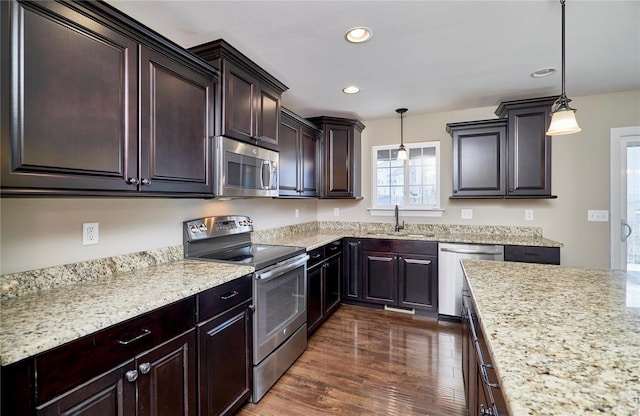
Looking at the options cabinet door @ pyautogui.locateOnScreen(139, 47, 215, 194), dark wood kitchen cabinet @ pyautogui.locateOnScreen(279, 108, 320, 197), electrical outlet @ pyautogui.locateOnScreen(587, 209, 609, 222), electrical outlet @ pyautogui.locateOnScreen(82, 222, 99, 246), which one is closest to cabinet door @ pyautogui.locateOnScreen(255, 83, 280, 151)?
dark wood kitchen cabinet @ pyautogui.locateOnScreen(279, 108, 320, 197)

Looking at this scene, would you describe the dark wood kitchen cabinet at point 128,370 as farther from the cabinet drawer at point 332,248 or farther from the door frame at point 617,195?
the door frame at point 617,195

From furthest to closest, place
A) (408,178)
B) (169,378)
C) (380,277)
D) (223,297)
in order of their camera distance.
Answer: (408,178) → (380,277) → (223,297) → (169,378)

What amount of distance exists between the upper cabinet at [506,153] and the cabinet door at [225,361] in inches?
112

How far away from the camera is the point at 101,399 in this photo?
110 centimetres

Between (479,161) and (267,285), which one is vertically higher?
(479,161)

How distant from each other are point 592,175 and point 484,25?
2.44m

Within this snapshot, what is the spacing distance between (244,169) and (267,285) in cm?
86

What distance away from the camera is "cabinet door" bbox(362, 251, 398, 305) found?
352cm

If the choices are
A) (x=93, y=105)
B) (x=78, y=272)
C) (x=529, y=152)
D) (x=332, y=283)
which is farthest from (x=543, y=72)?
(x=78, y=272)

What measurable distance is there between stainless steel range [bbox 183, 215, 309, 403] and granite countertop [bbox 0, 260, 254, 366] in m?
0.30

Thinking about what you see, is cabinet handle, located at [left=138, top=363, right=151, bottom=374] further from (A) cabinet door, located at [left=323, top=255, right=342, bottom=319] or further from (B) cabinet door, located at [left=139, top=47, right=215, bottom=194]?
(A) cabinet door, located at [left=323, top=255, right=342, bottom=319]

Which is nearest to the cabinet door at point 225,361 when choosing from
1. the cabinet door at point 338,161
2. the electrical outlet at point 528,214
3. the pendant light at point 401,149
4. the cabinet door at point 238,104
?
the cabinet door at point 238,104

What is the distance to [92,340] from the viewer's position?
1.07 metres

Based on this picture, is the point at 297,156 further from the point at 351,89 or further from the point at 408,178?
the point at 408,178
